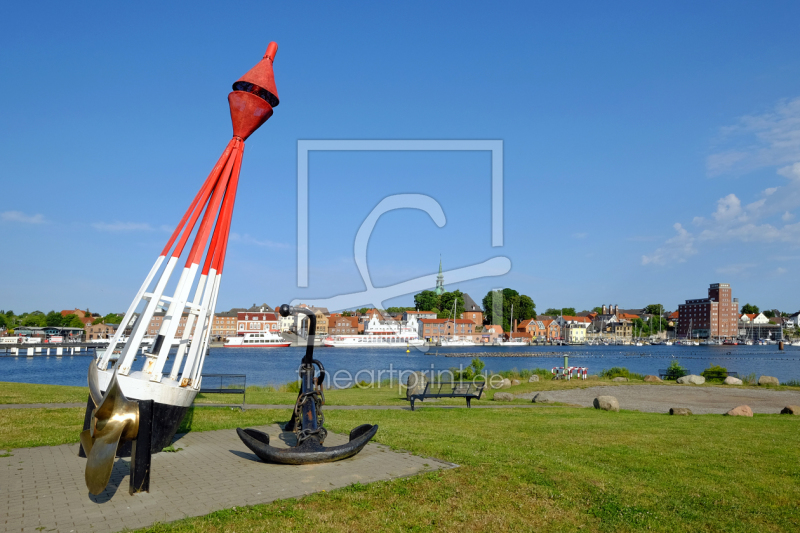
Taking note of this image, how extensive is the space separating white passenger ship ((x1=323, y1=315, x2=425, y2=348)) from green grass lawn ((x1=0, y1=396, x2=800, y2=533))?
322 feet

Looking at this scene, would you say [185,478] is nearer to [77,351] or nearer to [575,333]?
[77,351]

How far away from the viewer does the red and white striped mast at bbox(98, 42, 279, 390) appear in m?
8.91

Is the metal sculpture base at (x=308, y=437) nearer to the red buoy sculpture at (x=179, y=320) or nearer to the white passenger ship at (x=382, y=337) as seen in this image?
the red buoy sculpture at (x=179, y=320)

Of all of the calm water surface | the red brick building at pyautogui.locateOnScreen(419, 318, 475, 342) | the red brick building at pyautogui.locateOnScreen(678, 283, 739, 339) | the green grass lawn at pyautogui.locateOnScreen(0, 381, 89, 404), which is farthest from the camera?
the red brick building at pyautogui.locateOnScreen(678, 283, 739, 339)

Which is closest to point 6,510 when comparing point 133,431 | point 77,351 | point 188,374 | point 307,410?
point 133,431

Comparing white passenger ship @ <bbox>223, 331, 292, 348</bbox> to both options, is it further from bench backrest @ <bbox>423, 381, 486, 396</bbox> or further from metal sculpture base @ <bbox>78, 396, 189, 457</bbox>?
metal sculpture base @ <bbox>78, 396, 189, 457</bbox>

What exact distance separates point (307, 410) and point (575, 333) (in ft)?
492

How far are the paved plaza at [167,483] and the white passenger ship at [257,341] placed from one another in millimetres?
99109

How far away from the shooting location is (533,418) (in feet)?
47.8

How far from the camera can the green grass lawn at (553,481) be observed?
6141 millimetres

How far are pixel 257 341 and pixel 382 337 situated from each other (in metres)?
24.2

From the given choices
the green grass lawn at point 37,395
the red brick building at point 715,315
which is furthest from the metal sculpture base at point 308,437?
the red brick building at point 715,315

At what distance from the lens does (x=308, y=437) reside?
887cm

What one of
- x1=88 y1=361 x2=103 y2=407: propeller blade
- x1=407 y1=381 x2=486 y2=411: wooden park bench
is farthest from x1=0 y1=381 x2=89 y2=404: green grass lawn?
x1=407 y1=381 x2=486 y2=411: wooden park bench
